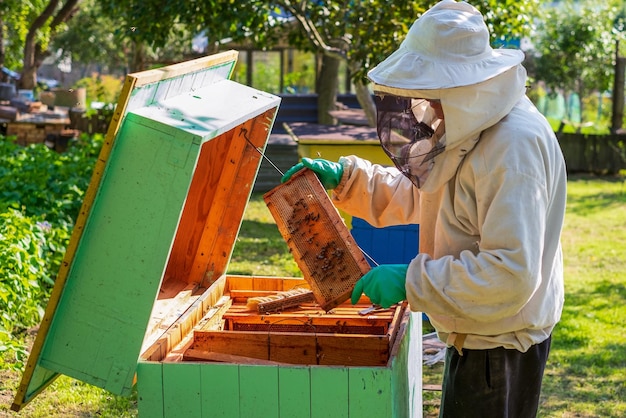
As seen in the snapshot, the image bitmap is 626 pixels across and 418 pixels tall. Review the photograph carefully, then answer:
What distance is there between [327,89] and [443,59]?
1113 centimetres

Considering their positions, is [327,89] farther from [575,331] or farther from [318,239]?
[318,239]

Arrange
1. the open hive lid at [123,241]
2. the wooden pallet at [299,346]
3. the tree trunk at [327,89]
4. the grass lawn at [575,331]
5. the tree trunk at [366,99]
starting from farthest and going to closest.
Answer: the tree trunk at [327,89] → the tree trunk at [366,99] → the grass lawn at [575,331] → the wooden pallet at [299,346] → the open hive lid at [123,241]

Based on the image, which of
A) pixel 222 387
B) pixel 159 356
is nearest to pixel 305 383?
pixel 222 387

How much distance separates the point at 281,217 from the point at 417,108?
51cm

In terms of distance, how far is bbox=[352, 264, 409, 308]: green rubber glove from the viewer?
2.32m

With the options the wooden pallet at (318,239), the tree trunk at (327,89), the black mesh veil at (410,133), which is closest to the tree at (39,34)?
the tree trunk at (327,89)

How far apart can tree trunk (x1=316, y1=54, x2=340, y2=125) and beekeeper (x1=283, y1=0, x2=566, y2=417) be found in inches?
418

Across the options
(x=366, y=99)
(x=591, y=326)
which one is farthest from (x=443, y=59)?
(x=366, y=99)

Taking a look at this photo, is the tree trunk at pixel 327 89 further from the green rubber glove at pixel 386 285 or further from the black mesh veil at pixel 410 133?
the green rubber glove at pixel 386 285

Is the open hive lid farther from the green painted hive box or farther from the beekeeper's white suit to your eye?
the beekeeper's white suit

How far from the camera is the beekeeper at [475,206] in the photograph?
2.20 metres

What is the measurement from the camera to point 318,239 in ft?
8.25

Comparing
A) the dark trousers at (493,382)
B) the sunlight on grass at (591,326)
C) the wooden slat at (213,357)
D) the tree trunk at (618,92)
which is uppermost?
the wooden slat at (213,357)

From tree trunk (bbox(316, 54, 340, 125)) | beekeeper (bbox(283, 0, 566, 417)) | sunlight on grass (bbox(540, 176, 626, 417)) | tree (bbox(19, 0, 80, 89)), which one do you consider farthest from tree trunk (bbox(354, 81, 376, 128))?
tree (bbox(19, 0, 80, 89))
